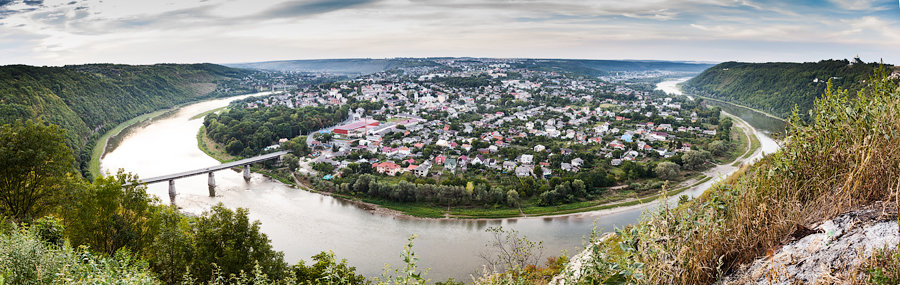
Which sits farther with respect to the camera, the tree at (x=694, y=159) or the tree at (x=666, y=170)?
the tree at (x=694, y=159)

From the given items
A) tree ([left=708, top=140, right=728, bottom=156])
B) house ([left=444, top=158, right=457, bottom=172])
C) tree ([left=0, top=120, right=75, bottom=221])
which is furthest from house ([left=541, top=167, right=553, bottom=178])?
tree ([left=0, top=120, right=75, bottom=221])

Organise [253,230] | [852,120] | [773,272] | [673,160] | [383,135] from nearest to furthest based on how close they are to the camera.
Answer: [773,272] < [852,120] < [253,230] < [673,160] < [383,135]

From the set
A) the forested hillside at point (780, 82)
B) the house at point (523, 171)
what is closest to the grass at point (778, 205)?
the house at point (523, 171)

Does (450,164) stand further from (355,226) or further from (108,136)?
(108,136)

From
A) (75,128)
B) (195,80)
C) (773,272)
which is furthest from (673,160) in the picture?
(195,80)

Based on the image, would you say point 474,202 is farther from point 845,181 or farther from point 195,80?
point 195,80

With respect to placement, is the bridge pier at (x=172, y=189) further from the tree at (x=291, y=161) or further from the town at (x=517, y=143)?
the town at (x=517, y=143)

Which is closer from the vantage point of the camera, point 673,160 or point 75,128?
point 673,160
